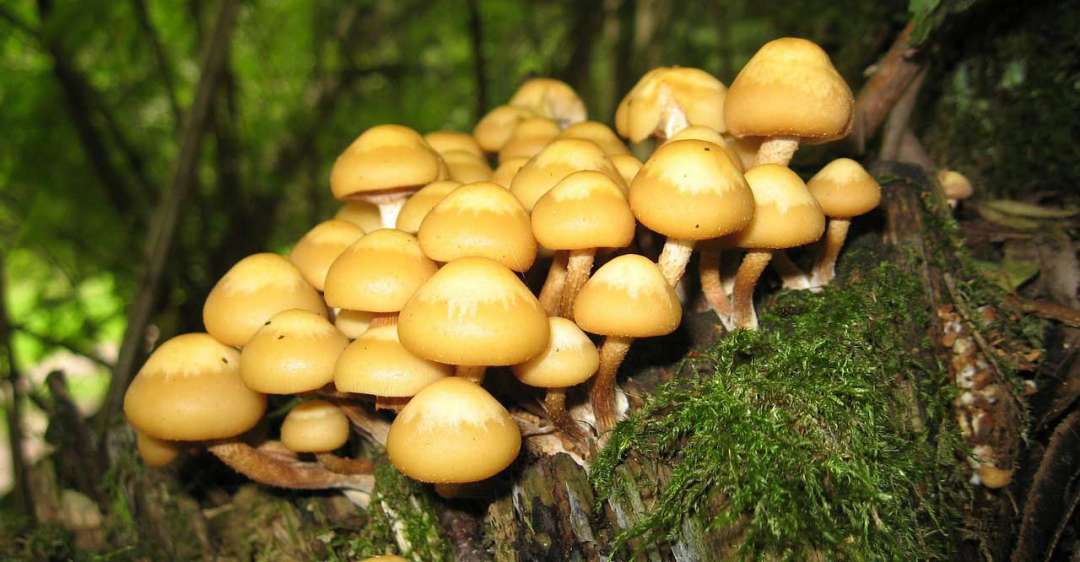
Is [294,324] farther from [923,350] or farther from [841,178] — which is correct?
[923,350]

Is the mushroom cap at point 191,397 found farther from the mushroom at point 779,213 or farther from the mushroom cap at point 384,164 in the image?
the mushroom at point 779,213

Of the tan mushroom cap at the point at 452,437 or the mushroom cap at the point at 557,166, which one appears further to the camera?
the mushroom cap at the point at 557,166

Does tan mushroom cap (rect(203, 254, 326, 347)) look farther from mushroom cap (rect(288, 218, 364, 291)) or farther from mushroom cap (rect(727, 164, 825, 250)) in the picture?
mushroom cap (rect(727, 164, 825, 250))

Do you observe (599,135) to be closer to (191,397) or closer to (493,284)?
(493,284)

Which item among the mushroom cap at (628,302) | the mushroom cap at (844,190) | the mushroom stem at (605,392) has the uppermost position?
the mushroom cap at (628,302)

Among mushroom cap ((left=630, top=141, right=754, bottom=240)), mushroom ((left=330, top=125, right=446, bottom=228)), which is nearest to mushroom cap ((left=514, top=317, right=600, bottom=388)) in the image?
mushroom cap ((left=630, top=141, right=754, bottom=240))

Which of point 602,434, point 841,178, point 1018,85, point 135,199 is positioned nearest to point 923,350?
point 841,178

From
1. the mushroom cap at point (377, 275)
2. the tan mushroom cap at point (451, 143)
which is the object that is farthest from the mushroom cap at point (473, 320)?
the tan mushroom cap at point (451, 143)

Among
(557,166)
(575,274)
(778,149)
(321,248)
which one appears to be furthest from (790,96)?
(321,248)
